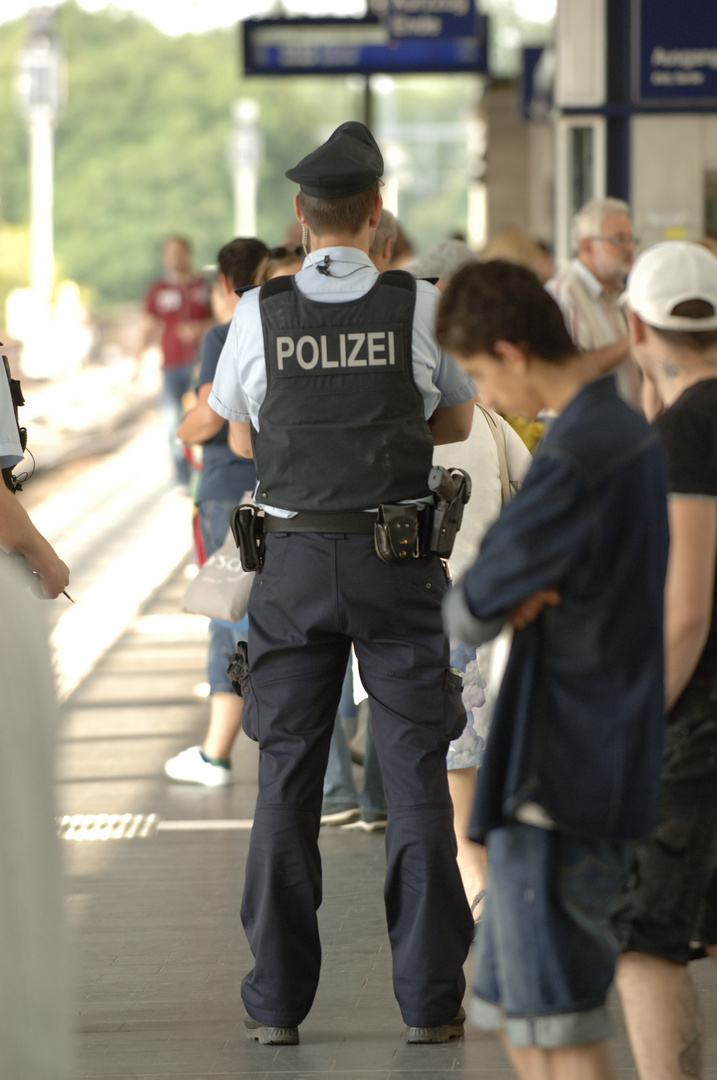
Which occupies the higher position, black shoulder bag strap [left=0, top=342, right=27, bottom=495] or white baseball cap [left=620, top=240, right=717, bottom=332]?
white baseball cap [left=620, top=240, right=717, bottom=332]

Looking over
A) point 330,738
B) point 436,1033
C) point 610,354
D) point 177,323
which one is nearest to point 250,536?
point 330,738

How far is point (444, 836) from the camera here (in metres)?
4.19

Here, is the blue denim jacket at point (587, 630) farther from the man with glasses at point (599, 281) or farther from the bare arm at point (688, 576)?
the man with glasses at point (599, 281)

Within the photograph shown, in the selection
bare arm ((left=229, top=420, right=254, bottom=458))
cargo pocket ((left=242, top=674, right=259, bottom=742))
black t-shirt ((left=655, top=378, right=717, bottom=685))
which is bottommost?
cargo pocket ((left=242, top=674, right=259, bottom=742))

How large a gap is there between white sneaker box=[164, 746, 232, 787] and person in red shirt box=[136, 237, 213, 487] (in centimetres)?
831

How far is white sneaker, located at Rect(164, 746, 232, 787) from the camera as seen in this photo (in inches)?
272

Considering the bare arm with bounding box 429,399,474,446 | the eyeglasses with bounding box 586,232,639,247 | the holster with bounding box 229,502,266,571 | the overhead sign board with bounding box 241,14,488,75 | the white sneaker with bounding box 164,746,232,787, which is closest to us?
the holster with bounding box 229,502,266,571

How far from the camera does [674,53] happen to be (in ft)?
35.3

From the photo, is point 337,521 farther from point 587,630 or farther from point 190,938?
point 190,938

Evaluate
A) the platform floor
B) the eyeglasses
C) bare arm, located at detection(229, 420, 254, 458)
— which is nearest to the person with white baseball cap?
the platform floor

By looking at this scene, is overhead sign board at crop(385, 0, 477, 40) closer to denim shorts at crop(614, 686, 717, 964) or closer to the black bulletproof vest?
the black bulletproof vest

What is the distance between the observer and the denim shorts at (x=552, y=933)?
2.79 meters

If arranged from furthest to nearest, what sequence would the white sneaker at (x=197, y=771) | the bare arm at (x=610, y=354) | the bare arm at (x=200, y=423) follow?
the bare arm at (x=610, y=354) → the white sneaker at (x=197, y=771) → the bare arm at (x=200, y=423)

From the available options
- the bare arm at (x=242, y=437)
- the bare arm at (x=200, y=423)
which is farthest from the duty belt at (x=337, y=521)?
the bare arm at (x=200, y=423)
